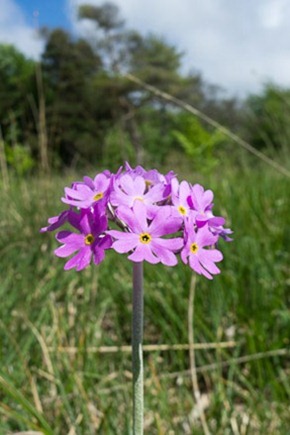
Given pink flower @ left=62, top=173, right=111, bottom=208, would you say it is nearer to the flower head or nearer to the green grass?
the flower head

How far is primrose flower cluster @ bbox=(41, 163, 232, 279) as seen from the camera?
1.84ft

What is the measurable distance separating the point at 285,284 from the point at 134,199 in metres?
1.28

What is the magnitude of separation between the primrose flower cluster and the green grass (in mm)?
430

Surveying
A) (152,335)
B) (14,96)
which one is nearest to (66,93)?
(14,96)

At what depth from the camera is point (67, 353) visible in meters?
1.44

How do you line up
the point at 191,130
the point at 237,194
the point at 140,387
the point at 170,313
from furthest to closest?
1. the point at 191,130
2. the point at 237,194
3. the point at 170,313
4. the point at 140,387

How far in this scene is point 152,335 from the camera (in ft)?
5.85

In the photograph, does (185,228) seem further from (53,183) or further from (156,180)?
(53,183)

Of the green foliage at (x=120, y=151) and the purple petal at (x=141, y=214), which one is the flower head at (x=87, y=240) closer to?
the purple petal at (x=141, y=214)

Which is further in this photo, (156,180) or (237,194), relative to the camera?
(237,194)

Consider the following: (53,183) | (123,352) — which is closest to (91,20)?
(53,183)

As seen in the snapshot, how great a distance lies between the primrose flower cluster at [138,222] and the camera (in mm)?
560

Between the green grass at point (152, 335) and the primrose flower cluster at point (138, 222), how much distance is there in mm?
430

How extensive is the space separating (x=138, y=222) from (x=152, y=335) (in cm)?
126
